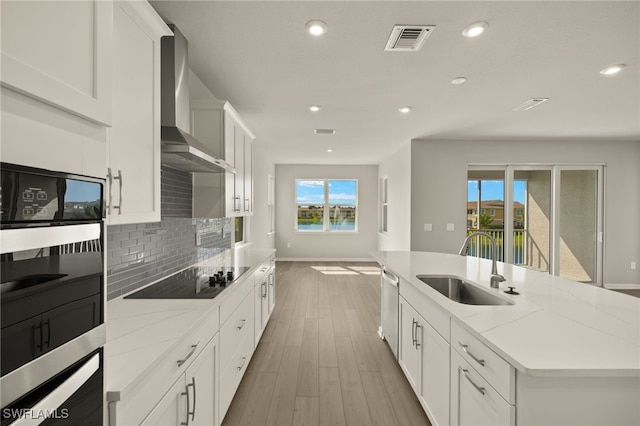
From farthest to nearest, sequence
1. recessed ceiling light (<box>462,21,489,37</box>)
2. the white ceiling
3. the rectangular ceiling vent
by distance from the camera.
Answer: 1. the rectangular ceiling vent
2. recessed ceiling light (<box>462,21,489,37</box>)
3. the white ceiling

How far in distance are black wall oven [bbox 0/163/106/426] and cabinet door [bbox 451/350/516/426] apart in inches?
51.6

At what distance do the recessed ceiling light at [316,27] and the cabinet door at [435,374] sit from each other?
204cm

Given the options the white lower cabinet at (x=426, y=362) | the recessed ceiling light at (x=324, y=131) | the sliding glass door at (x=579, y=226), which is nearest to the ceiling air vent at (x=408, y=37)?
the white lower cabinet at (x=426, y=362)

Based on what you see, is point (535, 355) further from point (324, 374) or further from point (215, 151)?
point (215, 151)

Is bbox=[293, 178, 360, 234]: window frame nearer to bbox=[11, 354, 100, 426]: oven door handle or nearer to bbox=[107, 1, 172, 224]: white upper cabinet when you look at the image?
bbox=[107, 1, 172, 224]: white upper cabinet

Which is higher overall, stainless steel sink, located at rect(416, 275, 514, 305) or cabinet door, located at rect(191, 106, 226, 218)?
cabinet door, located at rect(191, 106, 226, 218)

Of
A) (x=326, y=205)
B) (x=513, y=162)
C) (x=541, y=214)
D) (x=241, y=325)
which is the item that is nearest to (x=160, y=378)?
(x=241, y=325)

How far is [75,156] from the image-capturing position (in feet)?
2.37

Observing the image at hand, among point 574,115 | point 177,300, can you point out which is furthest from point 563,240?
point 177,300

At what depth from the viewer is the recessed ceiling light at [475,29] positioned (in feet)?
6.63

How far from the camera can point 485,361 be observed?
49.5 inches

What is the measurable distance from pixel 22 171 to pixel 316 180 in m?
8.05

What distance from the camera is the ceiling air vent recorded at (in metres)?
2.05

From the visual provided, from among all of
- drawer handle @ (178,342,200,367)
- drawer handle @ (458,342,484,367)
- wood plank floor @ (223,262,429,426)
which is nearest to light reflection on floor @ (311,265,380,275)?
wood plank floor @ (223,262,429,426)
